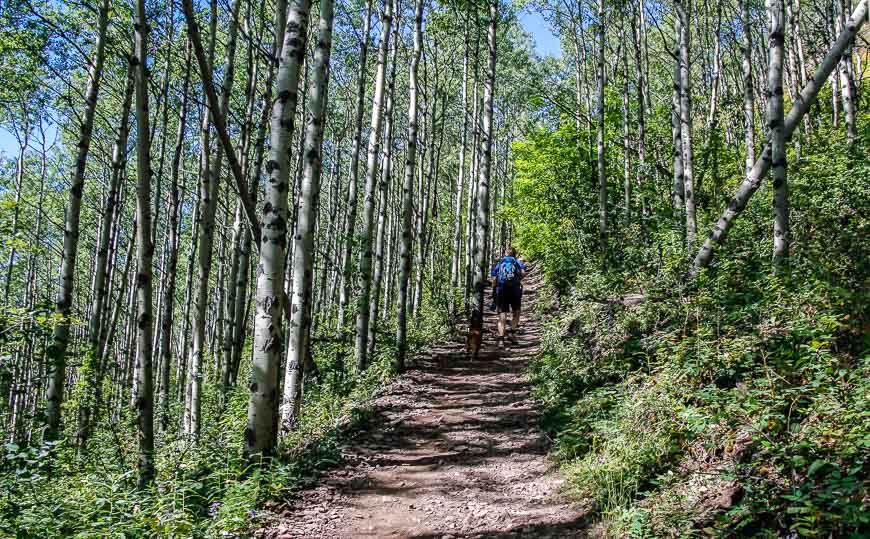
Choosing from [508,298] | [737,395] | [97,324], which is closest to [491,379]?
[508,298]

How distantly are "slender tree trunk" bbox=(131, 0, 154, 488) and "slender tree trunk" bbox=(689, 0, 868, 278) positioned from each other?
655 cm

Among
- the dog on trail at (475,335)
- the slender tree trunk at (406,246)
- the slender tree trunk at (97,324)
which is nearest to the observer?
the slender tree trunk at (97,324)

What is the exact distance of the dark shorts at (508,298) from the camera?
11148mm

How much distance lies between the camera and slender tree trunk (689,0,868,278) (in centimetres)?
582

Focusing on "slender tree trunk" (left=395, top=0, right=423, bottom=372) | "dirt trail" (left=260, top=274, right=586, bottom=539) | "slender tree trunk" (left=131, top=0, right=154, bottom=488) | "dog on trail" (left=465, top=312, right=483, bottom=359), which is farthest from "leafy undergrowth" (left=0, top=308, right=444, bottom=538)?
"dog on trail" (left=465, top=312, right=483, bottom=359)

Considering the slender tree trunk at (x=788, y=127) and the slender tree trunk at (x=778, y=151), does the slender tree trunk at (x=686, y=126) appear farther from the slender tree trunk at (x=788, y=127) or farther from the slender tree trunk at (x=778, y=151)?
the slender tree trunk at (x=778, y=151)

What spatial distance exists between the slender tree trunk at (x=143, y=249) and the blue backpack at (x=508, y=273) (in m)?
6.63

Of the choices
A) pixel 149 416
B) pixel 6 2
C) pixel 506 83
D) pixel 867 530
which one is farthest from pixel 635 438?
pixel 506 83

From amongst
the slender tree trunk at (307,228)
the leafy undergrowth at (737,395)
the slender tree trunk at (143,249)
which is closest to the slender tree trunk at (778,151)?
the leafy undergrowth at (737,395)

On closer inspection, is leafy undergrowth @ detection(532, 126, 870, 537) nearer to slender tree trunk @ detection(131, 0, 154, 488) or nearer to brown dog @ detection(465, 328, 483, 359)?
brown dog @ detection(465, 328, 483, 359)

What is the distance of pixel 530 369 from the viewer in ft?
29.7

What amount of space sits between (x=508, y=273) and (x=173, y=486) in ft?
24.9

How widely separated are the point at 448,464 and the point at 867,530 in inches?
153

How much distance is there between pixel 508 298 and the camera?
1123 cm
